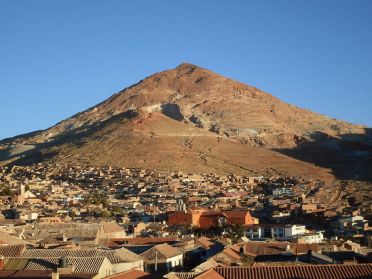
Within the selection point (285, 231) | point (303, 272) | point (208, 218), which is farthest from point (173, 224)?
point (303, 272)

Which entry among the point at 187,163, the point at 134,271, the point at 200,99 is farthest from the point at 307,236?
the point at 200,99

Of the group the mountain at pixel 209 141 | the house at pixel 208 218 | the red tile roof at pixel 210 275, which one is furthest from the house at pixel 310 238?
the mountain at pixel 209 141

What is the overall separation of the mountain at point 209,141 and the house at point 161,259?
3161 inches

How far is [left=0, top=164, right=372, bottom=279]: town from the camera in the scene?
830 inches

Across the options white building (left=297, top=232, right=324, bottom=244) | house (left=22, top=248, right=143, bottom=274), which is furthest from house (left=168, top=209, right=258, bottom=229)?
house (left=22, top=248, right=143, bottom=274)

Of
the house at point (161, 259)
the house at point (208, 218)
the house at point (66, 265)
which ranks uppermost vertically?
the house at point (208, 218)

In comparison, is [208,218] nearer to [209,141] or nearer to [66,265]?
[66,265]

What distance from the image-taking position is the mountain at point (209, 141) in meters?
118

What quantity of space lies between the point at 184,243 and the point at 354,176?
87.7 meters

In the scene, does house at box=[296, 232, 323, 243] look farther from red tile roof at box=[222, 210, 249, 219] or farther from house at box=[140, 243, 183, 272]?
red tile roof at box=[222, 210, 249, 219]

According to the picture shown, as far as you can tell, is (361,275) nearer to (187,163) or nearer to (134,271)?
(134,271)

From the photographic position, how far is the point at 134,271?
63.0ft

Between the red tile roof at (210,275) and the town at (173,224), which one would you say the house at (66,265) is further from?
the red tile roof at (210,275)

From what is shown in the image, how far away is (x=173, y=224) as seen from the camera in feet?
185
